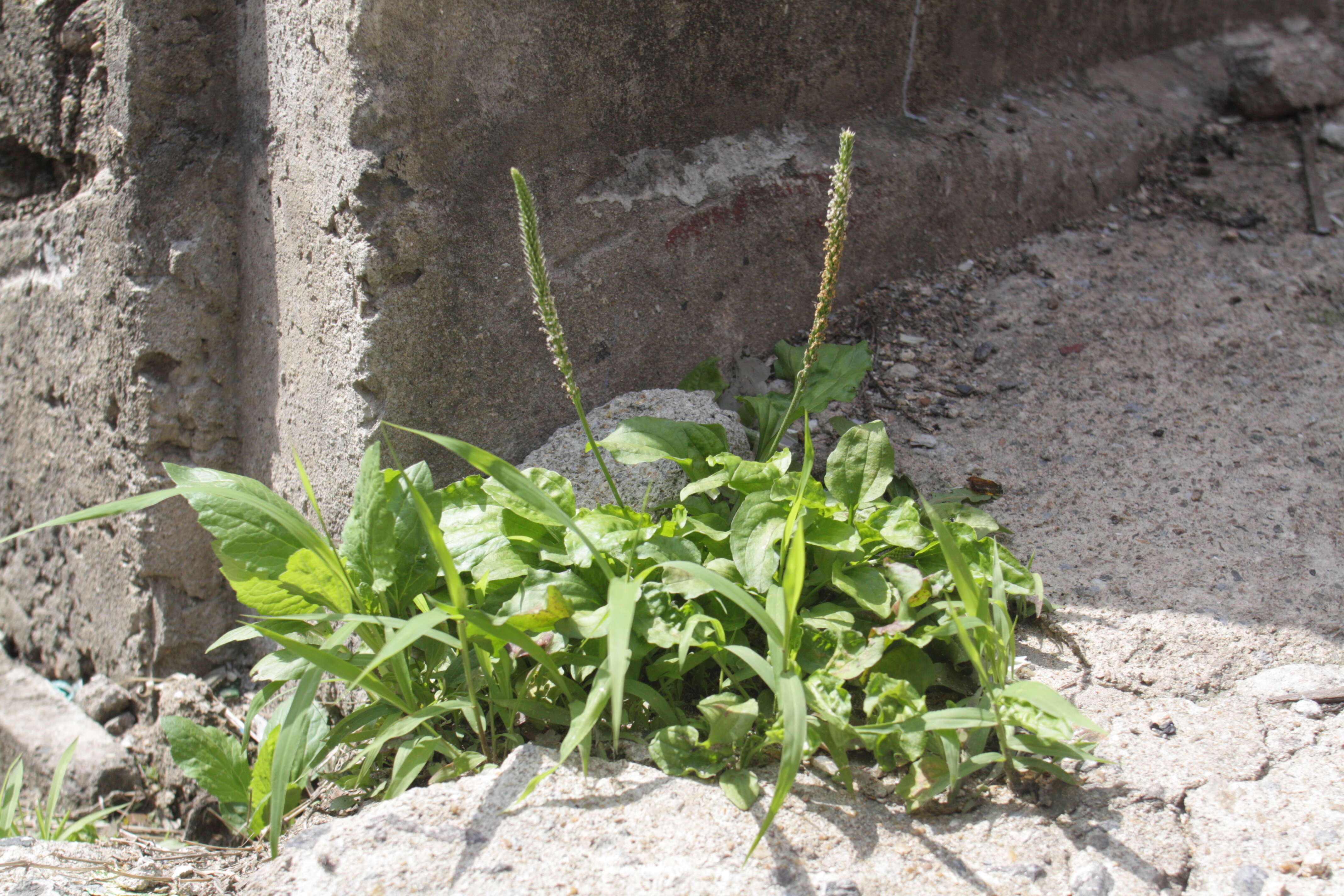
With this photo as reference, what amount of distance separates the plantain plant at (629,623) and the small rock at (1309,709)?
369 millimetres

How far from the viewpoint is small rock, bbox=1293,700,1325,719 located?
1469 millimetres

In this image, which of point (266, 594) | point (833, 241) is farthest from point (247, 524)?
point (833, 241)

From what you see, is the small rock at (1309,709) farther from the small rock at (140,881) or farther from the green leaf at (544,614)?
the small rock at (140,881)

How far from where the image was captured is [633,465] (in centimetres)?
185

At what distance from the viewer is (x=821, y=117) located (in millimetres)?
2490

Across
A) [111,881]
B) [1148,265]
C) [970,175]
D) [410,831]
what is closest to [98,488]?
[111,881]

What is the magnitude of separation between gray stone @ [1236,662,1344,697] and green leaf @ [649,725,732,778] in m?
0.86

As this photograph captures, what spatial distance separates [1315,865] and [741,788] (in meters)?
0.72

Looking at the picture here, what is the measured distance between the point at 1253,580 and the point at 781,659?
1005 millimetres

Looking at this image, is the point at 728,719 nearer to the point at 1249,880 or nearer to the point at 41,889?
the point at 1249,880

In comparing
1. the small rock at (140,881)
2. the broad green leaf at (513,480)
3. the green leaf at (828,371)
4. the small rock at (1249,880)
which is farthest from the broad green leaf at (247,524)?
the small rock at (1249,880)

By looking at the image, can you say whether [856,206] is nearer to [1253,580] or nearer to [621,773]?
[1253,580]

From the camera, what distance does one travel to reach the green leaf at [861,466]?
5.64ft

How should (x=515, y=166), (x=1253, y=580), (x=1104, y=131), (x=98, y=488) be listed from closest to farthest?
(x=1253, y=580), (x=515, y=166), (x=98, y=488), (x=1104, y=131)
